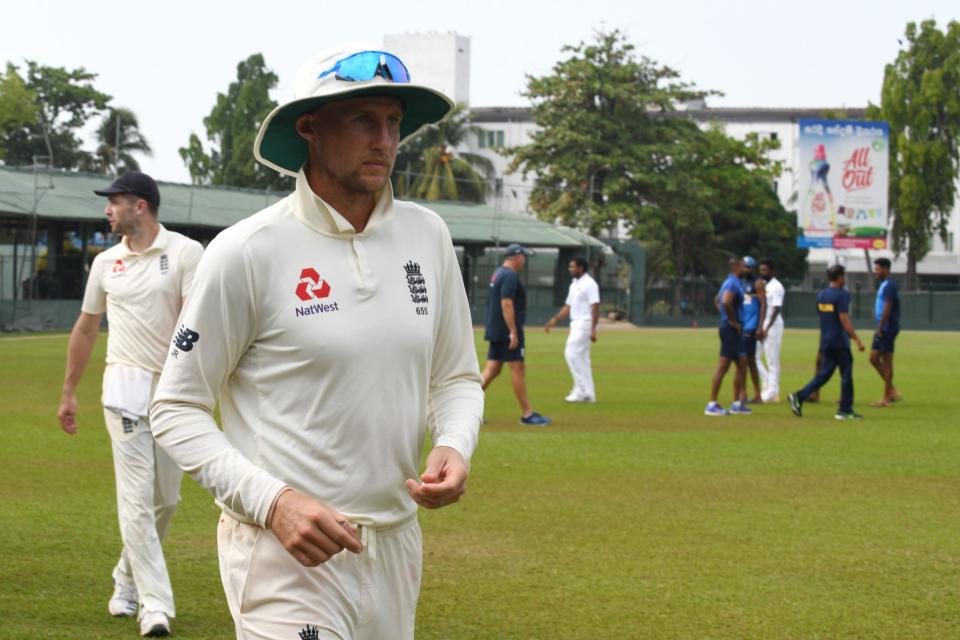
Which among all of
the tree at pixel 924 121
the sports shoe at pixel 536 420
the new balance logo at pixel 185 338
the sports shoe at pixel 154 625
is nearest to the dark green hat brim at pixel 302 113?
the new balance logo at pixel 185 338

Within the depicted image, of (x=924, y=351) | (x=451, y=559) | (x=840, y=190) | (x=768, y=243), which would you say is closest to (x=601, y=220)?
(x=840, y=190)

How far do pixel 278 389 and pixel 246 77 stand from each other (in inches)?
3631

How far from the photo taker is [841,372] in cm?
1911

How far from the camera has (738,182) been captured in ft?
276

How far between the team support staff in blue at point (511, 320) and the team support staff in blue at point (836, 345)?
3870 millimetres

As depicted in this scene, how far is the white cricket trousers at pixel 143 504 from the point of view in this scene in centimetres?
706

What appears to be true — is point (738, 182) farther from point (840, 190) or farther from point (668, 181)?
point (840, 190)

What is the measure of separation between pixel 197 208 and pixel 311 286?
172 feet

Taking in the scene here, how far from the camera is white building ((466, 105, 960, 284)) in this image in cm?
10788

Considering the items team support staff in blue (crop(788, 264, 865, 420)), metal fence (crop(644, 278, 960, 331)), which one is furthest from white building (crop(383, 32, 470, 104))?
team support staff in blue (crop(788, 264, 865, 420))

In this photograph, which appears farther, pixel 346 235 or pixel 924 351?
pixel 924 351

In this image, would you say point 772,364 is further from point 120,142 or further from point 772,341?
point 120,142

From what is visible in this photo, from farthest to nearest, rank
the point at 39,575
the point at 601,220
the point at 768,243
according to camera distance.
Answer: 1. the point at 768,243
2. the point at 601,220
3. the point at 39,575

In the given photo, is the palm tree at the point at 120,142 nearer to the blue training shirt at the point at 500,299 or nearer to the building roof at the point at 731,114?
the building roof at the point at 731,114
